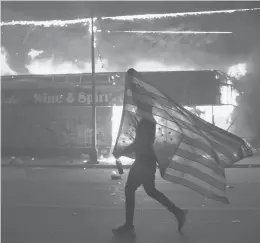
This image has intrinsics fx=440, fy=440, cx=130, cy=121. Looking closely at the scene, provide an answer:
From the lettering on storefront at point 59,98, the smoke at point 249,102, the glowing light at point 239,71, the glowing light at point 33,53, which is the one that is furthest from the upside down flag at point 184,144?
the glowing light at point 33,53

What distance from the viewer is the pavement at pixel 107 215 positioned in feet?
17.8

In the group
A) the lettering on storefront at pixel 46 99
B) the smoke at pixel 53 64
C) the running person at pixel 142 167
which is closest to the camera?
the running person at pixel 142 167

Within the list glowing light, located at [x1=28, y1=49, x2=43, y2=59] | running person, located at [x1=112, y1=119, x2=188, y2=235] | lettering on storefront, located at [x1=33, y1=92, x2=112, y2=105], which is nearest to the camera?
running person, located at [x1=112, y1=119, x2=188, y2=235]

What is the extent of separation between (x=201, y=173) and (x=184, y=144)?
429mm

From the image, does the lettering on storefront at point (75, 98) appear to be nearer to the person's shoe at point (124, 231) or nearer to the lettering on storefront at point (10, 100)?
the lettering on storefront at point (10, 100)

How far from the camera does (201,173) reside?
18.5 feet

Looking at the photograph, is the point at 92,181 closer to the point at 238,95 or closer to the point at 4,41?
the point at 4,41

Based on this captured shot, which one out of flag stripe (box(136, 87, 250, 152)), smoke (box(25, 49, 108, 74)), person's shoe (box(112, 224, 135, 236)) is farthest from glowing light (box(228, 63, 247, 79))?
person's shoe (box(112, 224, 135, 236))

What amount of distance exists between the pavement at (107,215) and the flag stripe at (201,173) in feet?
2.05

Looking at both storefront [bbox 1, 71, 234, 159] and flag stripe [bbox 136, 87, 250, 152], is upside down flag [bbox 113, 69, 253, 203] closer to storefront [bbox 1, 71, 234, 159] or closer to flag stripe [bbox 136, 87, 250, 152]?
flag stripe [bbox 136, 87, 250, 152]

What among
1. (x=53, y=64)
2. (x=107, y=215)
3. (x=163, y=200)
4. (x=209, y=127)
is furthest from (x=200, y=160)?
(x=53, y=64)

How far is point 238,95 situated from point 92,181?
82.0 feet

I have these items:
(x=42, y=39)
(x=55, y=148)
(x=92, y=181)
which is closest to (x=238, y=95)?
(x=42, y=39)

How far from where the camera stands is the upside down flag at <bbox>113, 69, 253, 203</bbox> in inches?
221
